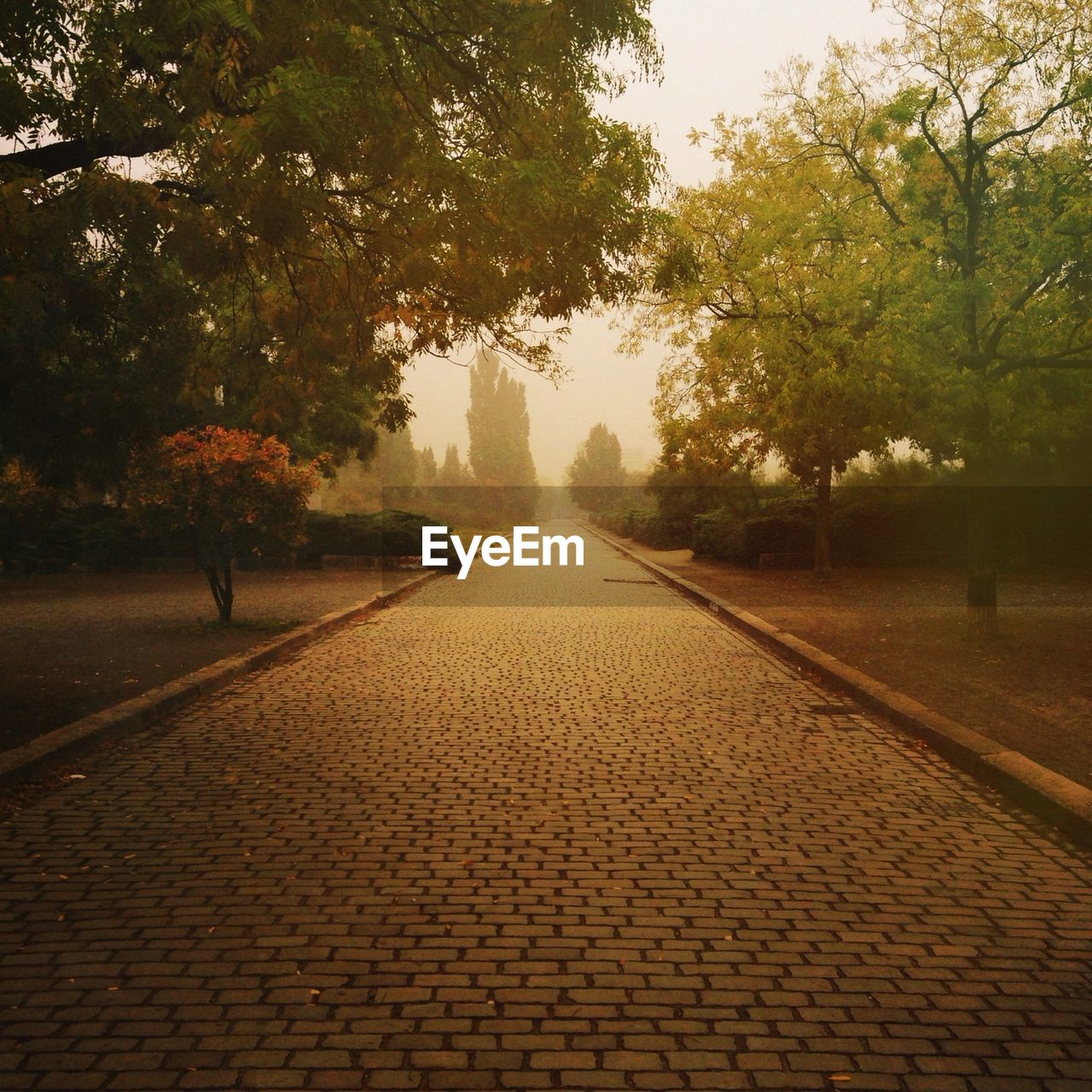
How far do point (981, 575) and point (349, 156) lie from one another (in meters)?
8.40

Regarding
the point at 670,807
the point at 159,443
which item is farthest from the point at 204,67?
the point at 159,443

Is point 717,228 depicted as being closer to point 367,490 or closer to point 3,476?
point 3,476

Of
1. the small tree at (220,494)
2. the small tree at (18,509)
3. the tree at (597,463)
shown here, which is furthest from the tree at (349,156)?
the tree at (597,463)

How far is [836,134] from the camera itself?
15586 mm

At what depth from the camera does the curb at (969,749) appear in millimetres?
5492

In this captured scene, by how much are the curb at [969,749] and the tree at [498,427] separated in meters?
98.8

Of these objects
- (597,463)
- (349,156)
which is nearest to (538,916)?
(349,156)

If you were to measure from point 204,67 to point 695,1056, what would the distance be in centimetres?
600

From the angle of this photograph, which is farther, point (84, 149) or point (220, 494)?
point (220, 494)

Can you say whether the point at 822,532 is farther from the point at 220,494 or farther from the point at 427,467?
the point at 427,467

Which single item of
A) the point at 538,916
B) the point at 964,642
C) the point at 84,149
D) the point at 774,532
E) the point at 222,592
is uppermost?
the point at 84,149

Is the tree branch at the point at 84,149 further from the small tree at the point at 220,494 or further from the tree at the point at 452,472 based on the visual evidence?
the tree at the point at 452,472

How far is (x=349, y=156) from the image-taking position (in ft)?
24.9

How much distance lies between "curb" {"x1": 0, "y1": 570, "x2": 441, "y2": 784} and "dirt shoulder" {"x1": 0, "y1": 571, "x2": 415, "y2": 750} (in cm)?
21
